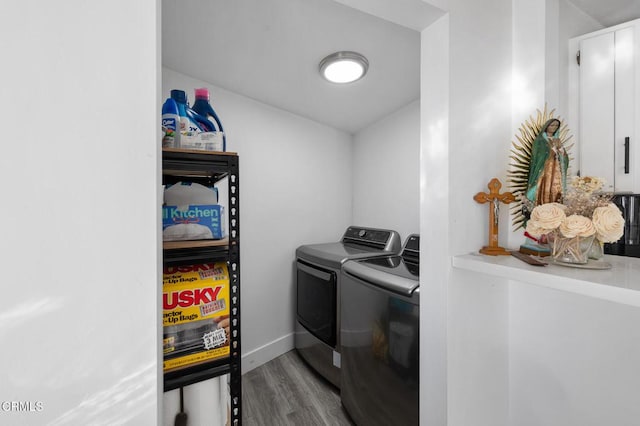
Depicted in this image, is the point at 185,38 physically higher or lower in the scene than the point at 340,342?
higher

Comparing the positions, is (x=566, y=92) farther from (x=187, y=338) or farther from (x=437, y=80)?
(x=187, y=338)

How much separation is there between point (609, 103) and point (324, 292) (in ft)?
5.57

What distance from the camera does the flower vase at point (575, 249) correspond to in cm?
81

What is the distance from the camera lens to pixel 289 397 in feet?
6.07

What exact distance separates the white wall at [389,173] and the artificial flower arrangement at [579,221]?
1219 mm

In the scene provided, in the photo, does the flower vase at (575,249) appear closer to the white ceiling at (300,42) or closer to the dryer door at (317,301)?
the white ceiling at (300,42)

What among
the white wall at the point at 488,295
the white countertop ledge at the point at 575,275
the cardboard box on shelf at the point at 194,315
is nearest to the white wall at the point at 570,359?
the white wall at the point at 488,295

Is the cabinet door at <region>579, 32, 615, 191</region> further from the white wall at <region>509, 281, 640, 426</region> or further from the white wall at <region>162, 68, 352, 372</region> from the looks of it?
the white wall at <region>162, 68, 352, 372</region>

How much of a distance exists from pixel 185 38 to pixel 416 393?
6.52 feet

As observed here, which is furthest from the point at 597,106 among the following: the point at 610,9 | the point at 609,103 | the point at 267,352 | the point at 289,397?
the point at 267,352

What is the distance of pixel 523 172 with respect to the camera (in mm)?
1026

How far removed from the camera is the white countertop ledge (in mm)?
647
